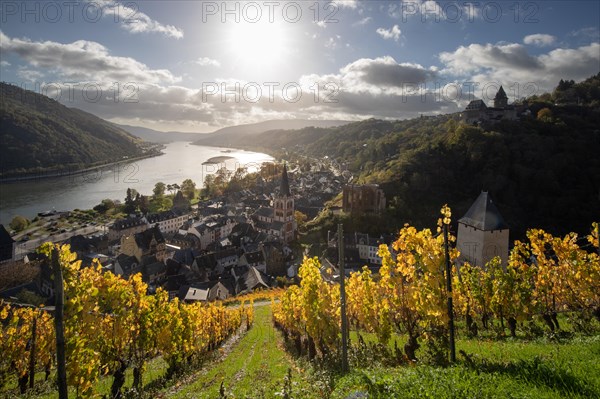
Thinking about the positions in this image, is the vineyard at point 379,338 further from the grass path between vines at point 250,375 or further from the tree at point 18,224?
the tree at point 18,224

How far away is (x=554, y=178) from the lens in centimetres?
7650

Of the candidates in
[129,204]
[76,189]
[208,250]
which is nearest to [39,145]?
[76,189]

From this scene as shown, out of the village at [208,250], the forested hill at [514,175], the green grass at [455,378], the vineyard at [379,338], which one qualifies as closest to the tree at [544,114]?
Answer: the forested hill at [514,175]

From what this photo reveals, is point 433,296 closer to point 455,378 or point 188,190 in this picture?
point 455,378

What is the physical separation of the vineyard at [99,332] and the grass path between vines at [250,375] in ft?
6.04

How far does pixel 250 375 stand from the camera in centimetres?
1392

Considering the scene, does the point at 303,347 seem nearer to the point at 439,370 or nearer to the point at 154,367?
the point at 154,367

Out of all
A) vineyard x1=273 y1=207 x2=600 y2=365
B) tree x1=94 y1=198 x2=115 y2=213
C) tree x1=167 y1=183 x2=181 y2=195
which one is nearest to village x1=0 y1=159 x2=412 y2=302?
tree x1=94 y1=198 x2=115 y2=213

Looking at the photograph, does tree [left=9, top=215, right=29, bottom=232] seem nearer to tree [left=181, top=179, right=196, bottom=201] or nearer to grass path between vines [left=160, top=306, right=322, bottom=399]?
tree [left=181, top=179, right=196, bottom=201]

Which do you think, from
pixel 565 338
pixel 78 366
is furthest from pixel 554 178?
pixel 78 366

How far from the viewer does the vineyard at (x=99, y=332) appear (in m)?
8.77

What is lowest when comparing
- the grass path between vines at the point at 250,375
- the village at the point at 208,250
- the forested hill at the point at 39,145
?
the village at the point at 208,250

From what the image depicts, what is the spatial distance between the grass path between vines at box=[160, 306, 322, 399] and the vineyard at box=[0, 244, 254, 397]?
6.04 ft

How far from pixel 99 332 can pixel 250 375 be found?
591cm
